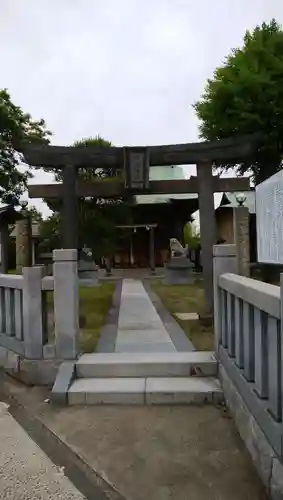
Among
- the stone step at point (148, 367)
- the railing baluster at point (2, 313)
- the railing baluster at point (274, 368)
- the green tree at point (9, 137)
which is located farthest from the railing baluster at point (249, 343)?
the green tree at point (9, 137)

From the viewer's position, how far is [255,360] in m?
3.34

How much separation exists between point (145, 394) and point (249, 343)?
147 cm

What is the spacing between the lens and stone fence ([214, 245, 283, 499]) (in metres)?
2.74

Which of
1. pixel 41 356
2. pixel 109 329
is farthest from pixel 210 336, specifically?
pixel 41 356

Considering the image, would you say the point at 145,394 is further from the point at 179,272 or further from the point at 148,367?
the point at 179,272

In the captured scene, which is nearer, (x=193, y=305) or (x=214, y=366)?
(x=214, y=366)

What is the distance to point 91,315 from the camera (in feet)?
30.8

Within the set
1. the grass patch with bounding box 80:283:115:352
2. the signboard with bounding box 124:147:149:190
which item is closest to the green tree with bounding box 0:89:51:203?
the grass patch with bounding box 80:283:115:352

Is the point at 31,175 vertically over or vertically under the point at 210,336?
over

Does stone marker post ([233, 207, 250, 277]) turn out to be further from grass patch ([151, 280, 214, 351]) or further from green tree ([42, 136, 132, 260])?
green tree ([42, 136, 132, 260])

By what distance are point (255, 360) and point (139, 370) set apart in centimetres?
199

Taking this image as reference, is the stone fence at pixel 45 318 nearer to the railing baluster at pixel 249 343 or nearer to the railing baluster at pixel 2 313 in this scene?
the railing baluster at pixel 2 313

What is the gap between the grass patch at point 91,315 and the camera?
661cm

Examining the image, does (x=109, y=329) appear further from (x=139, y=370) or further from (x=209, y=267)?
(x=139, y=370)
